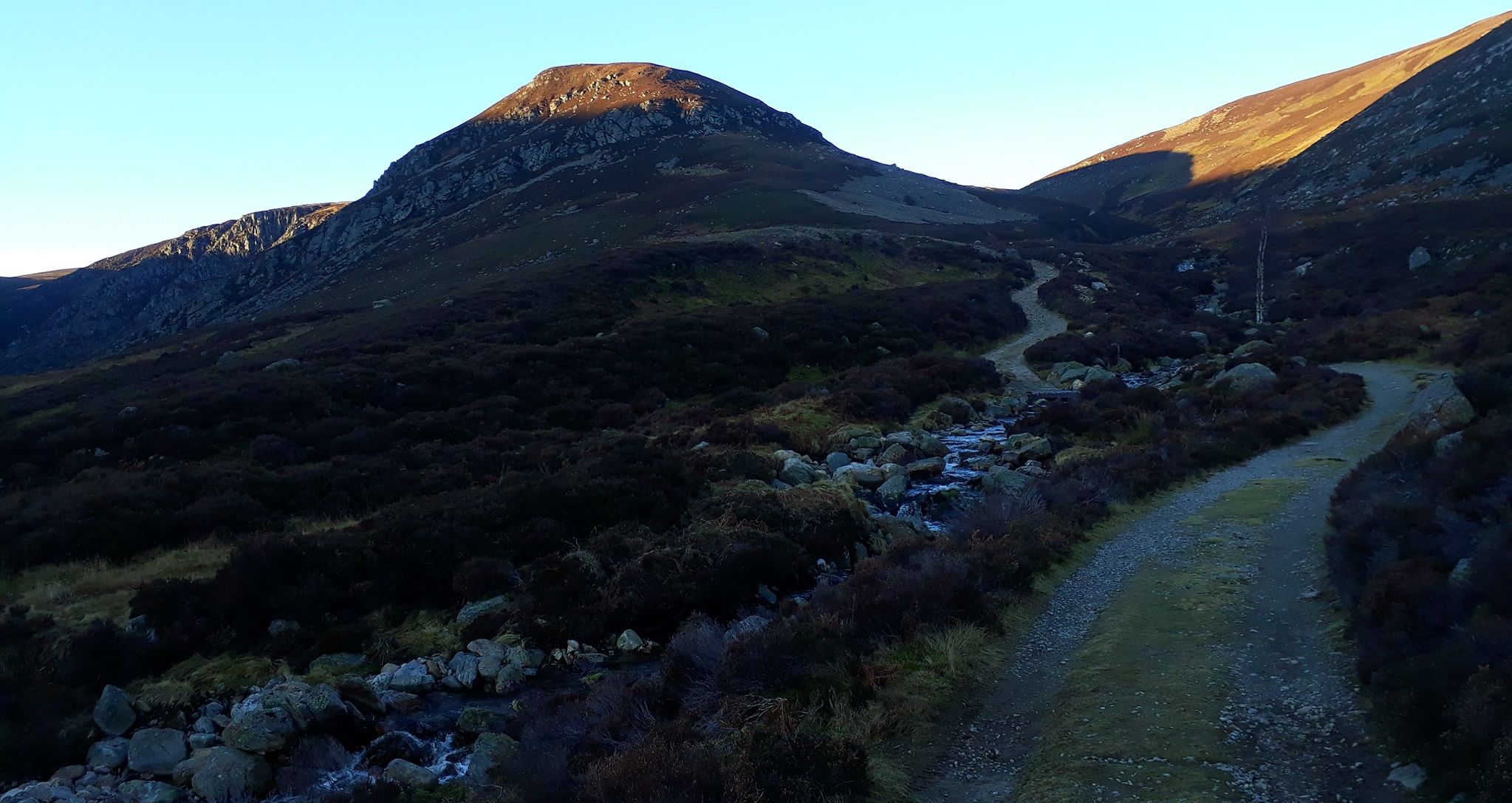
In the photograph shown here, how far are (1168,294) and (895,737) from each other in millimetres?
64973

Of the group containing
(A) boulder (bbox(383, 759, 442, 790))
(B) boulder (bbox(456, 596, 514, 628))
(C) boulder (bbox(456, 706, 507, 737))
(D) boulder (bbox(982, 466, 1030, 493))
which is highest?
(D) boulder (bbox(982, 466, 1030, 493))

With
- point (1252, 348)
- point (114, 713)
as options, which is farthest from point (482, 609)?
point (1252, 348)

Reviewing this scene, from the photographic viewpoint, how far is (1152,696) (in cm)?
898

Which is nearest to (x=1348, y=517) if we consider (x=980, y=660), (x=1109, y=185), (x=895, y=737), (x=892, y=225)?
(x=980, y=660)

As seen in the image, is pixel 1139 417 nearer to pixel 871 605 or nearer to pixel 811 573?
pixel 811 573

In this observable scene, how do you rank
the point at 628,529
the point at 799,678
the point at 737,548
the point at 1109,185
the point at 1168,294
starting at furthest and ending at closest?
the point at 1109,185, the point at 1168,294, the point at 628,529, the point at 737,548, the point at 799,678

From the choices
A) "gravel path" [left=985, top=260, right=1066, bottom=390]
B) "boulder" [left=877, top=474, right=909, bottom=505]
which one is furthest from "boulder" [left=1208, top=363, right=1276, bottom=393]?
"boulder" [left=877, top=474, right=909, bottom=505]

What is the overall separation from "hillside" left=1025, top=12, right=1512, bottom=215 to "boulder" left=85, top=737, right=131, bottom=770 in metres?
104

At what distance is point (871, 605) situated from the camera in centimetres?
1162

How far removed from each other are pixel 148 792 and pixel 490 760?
454cm

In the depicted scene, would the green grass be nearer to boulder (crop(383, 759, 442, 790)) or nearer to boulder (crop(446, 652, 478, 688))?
boulder (crop(383, 759, 442, 790))

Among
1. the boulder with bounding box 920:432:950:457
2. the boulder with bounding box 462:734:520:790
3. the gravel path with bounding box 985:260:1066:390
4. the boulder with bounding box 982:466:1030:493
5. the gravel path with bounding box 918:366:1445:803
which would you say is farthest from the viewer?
the gravel path with bounding box 985:260:1066:390

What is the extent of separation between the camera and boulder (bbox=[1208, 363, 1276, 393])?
93.0ft

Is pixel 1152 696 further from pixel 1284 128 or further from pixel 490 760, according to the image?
pixel 1284 128
